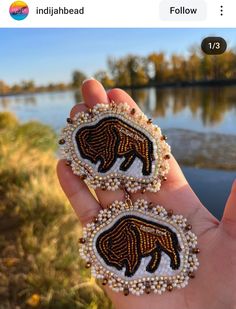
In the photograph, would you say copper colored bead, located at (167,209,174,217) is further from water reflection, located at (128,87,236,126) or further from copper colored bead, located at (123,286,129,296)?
water reflection, located at (128,87,236,126)

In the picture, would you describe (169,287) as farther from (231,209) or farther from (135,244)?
(231,209)

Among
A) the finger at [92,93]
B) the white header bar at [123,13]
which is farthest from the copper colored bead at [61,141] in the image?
the white header bar at [123,13]

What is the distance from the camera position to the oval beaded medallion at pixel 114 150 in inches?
40.0

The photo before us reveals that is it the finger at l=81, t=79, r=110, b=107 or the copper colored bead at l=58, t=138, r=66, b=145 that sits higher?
the finger at l=81, t=79, r=110, b=107

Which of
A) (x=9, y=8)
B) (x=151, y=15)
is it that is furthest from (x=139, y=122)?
(x=9, y=8)

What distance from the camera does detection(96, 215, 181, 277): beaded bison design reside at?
0.95m

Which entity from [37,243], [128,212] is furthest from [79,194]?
[37,243]

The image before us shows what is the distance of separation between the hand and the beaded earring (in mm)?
26

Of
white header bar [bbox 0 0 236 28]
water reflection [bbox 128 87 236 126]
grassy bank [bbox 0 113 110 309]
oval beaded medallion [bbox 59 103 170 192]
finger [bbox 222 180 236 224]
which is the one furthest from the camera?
water reflection [bbox 128 87 236 126]

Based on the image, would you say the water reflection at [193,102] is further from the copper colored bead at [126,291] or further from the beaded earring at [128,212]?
the copper colored bead at [126,291]

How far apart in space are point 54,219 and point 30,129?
164cm

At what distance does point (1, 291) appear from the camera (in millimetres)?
1449

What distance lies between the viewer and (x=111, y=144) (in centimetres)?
103

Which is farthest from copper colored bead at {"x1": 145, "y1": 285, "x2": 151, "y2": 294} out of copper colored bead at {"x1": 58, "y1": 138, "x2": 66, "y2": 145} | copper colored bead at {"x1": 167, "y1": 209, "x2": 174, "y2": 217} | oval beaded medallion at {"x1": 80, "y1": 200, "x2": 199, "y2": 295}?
copper colored bead at {"x1": 58, "y1": 138, "x2": 66, "y2": 145}
